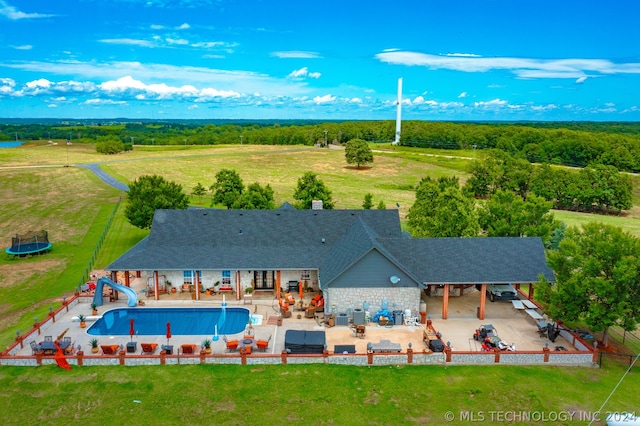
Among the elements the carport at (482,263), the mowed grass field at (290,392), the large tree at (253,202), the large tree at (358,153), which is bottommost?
the mowed grass field at (290,392)

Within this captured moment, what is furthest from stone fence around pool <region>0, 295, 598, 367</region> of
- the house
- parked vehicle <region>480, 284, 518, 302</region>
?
parked vehicle <region>480, 284, 518, 302</region>

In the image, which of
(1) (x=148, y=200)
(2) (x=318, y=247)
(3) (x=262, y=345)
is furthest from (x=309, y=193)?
(3) (x=262, y=345)

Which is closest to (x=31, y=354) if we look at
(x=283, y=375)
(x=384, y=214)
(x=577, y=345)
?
(x=283, y=375)

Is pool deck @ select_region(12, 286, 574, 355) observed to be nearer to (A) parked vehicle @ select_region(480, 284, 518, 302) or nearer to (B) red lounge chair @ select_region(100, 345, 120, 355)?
(A) parked vehicle @ select_region(480, 284, 518, 302)

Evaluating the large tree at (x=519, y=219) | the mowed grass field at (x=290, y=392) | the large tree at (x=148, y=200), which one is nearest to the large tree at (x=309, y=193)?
the large tree at (x=148, y=200)

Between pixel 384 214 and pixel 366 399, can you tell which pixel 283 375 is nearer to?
pixel 366 399

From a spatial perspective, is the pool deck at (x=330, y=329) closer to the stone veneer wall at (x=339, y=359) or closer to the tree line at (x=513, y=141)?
the stone veneer wall at (x=339, y=359)
